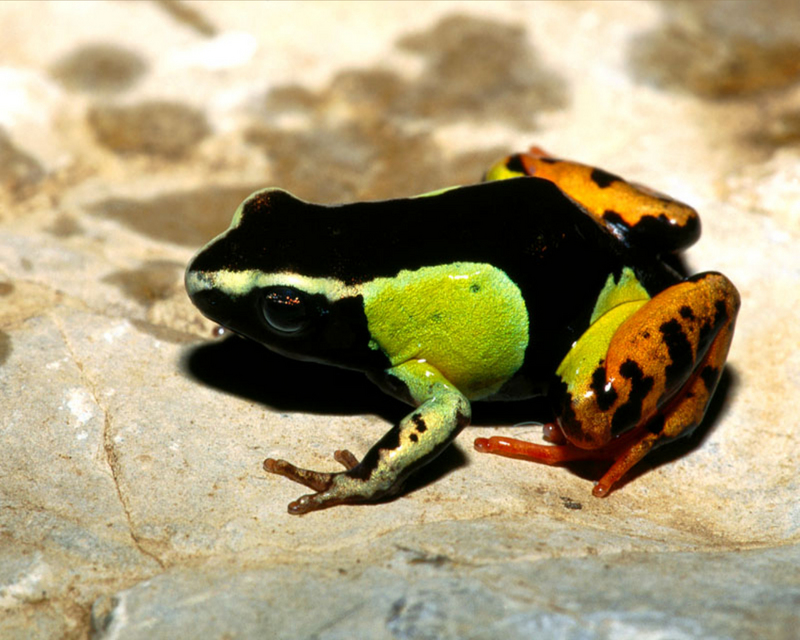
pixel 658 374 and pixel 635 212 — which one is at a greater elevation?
pixel 635 212

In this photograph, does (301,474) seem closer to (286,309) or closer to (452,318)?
(286,309)

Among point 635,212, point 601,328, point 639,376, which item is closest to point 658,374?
point 639,376

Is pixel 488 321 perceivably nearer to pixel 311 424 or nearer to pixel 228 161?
pixel 311 424

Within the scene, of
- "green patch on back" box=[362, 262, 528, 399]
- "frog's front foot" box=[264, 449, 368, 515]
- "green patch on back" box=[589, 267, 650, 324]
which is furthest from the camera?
"green patch on back" box=[589, 267, 650, 324]

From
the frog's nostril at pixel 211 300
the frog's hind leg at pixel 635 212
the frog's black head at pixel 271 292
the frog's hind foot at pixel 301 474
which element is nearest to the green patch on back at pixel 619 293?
the frog's hind leg at pixel 635 212

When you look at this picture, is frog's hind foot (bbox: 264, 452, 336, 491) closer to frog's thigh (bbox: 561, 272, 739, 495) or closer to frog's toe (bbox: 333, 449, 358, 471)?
frog's toe (bbox: 333, 449, 358, 471)

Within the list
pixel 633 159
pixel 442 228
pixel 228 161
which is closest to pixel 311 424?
pixel 442 228

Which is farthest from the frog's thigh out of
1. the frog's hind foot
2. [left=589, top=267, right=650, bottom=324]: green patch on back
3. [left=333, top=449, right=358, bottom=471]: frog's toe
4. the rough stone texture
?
the frog's hind foot
